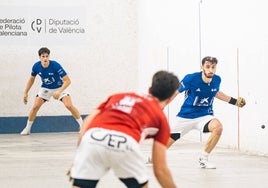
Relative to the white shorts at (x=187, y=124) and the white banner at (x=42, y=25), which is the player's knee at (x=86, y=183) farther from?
the white banner at (x=42, y=25)

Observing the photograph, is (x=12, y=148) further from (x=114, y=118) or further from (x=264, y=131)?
(x=114, y=118)

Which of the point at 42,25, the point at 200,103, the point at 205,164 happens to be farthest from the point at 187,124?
the point at 42,25

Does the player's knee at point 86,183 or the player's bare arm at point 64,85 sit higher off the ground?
the player's knee at point 86,183

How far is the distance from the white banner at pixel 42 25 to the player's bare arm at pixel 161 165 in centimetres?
1322

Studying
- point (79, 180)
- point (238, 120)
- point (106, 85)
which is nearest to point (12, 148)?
point (238, 120)

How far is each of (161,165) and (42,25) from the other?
13.4 metres

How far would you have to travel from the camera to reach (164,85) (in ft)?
14.6

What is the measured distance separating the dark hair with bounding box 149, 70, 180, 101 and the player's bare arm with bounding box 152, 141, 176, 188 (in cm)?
31

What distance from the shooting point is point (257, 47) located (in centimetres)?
1128

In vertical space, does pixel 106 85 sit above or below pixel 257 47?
below

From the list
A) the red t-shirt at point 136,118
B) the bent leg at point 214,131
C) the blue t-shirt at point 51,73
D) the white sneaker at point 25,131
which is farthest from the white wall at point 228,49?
the red t-shirt at point 136,118

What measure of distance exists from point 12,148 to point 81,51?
514cm

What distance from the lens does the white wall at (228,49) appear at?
11242 millimetres

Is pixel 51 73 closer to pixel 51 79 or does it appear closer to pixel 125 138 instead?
pixel 51 79
